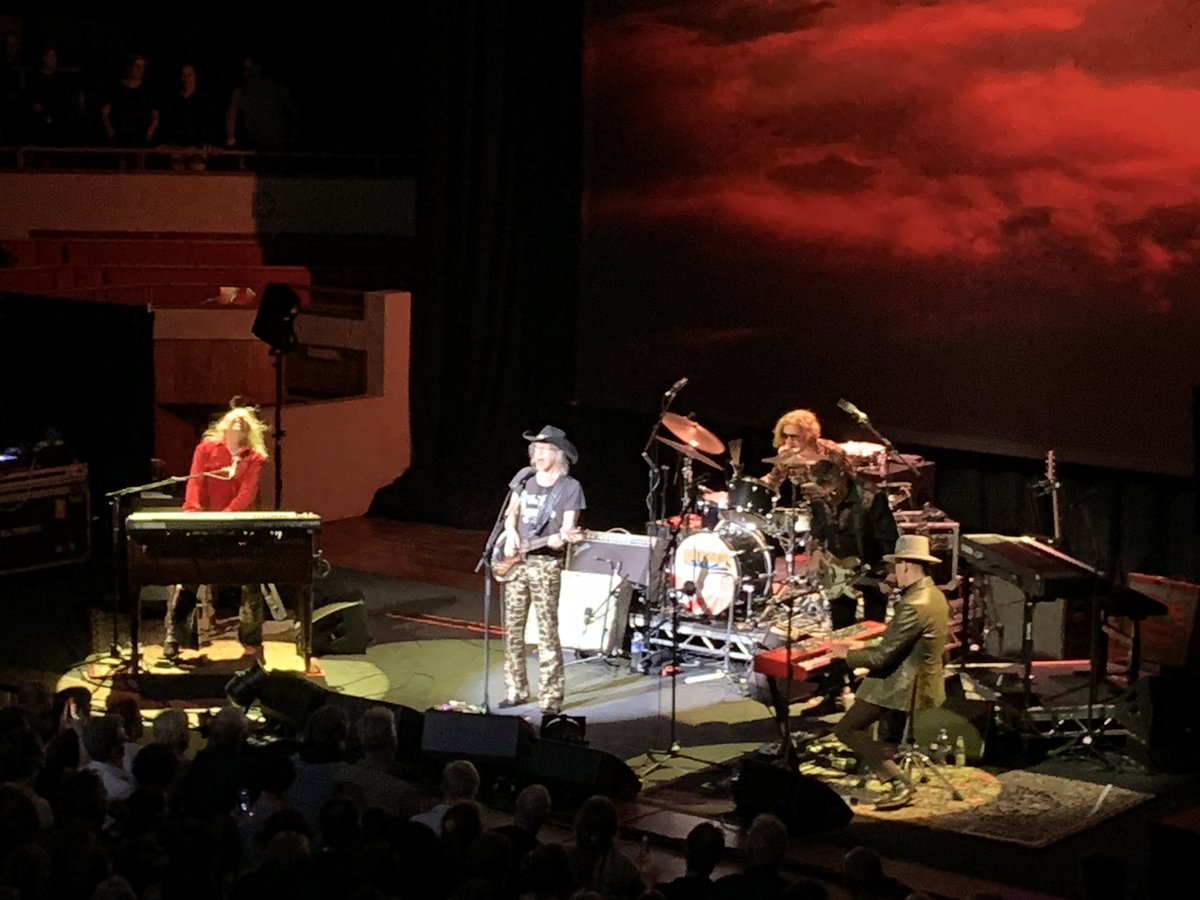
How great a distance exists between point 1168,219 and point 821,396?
295cm

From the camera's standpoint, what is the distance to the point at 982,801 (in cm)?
938

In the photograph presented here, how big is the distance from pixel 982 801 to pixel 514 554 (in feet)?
9.23

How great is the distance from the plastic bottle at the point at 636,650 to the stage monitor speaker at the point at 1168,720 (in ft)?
10.1

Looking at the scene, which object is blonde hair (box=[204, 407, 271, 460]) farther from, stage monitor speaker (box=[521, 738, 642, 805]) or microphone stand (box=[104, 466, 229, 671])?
stage monitor speaker (box=[521, 738, 642, 805])

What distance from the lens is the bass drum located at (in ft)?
38.3

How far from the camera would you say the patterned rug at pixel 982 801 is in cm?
902

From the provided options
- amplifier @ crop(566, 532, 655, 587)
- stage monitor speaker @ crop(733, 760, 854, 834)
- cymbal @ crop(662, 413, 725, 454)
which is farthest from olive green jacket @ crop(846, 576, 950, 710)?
amplifier @ crop(566, 532, 655, 587)

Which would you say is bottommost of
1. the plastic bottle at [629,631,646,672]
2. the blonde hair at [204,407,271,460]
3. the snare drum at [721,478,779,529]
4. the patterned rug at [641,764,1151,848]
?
the patterned rug at [641,764,1151,848]

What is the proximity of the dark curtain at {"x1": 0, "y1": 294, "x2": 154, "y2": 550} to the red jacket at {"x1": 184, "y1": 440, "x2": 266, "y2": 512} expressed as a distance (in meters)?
3.17

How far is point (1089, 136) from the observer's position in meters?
12.3

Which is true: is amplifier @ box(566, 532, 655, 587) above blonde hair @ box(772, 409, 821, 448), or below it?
below

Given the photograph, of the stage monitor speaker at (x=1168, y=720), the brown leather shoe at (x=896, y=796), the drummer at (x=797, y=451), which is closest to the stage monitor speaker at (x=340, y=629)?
the drummer at (x=797, y=451)

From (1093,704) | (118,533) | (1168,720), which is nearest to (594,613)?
(118,533)

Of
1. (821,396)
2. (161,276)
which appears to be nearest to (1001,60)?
(821,396)
